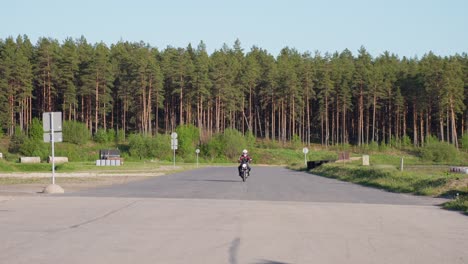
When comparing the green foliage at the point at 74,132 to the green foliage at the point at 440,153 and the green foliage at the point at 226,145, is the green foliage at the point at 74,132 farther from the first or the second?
the green foliage at the point at 440,153

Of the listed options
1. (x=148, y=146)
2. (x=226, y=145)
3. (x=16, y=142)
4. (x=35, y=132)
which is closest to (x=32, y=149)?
(x=16, y=142)

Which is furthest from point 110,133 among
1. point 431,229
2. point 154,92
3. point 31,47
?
point 431,229

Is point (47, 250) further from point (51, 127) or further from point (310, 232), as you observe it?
point (51, 127)

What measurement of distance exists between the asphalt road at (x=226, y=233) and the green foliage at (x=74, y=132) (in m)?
80.3

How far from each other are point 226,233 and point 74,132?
291 ft

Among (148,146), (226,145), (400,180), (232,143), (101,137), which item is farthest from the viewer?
(101,137)

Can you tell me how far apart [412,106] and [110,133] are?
184ft

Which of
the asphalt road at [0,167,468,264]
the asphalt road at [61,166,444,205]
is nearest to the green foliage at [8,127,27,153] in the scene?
the asphalt road at [61,166,444,205]

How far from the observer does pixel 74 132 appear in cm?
9706

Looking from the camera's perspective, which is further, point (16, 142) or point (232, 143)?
point (232, 143)

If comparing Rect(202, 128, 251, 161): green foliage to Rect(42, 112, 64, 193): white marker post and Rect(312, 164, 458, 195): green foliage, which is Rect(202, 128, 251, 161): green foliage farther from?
Rect(42, 112, 64, 193): white marker post

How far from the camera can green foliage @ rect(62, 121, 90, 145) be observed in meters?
96.8

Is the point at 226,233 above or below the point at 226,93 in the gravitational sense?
below

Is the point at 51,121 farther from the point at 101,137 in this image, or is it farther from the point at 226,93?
the point at 226,93
